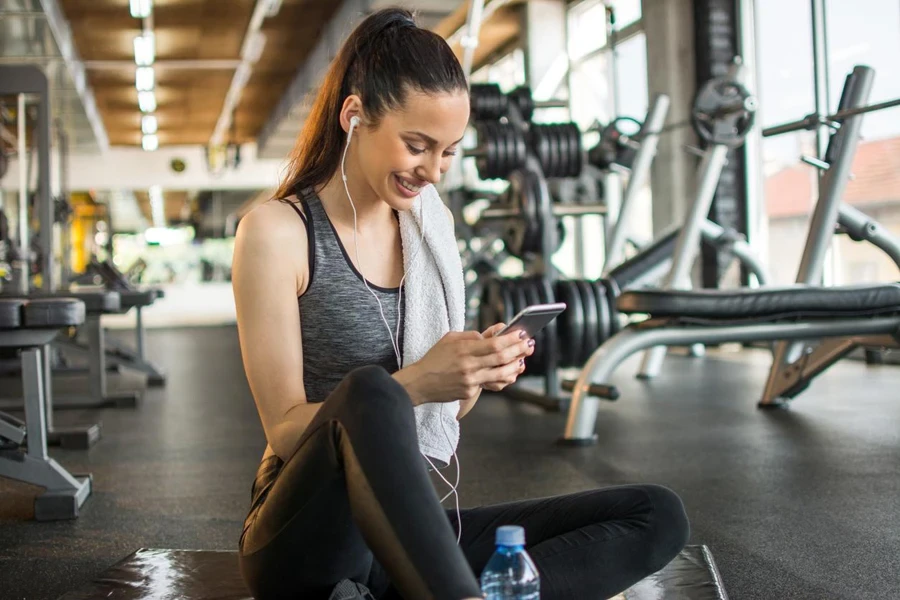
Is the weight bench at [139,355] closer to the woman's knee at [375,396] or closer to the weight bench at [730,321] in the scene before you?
the weight bench at [730,321]

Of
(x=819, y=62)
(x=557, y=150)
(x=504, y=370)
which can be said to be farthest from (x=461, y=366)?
(x=557, y=150)

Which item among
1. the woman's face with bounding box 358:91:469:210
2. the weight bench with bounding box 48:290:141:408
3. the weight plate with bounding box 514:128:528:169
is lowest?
the weight bench with bounding box 48:290:141:408

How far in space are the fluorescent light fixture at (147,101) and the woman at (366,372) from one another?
1086 cm

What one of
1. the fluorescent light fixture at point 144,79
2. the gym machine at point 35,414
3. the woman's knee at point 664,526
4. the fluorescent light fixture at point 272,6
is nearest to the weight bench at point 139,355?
the gym machine at point 35,414

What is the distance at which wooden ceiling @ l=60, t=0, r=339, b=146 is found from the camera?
812 cm

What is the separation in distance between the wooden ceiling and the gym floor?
452 centimetres

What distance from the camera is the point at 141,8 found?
762cm

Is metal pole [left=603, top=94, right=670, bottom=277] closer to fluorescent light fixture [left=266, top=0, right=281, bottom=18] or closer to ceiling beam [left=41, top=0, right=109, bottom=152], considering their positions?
fluorescent light fixture [left=266, top=0, right=281, bottom=18]

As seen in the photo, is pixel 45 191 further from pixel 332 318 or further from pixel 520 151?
pixel 332 318

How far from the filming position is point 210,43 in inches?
364

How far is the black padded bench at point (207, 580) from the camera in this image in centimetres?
153

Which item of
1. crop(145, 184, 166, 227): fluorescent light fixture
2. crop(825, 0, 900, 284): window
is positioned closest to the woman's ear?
crop(825, 0, 900, 284): window

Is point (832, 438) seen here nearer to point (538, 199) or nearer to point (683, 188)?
point (538, 199)

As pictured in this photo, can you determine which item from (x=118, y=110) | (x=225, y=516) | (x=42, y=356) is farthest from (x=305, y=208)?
(x=118, y=110)
